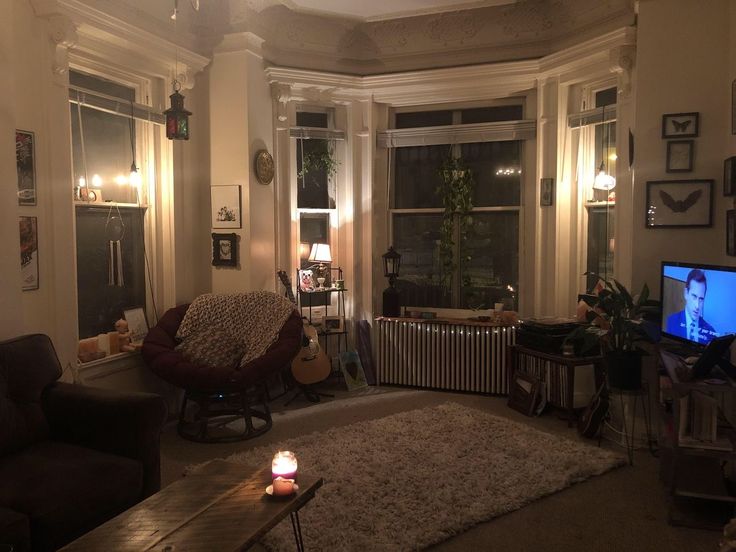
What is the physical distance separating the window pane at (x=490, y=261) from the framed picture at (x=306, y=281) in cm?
137

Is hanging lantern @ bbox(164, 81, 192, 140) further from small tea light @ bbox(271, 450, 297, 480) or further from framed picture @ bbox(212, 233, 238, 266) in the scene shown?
small tea light @ bbox(271, 450, 297, 480)

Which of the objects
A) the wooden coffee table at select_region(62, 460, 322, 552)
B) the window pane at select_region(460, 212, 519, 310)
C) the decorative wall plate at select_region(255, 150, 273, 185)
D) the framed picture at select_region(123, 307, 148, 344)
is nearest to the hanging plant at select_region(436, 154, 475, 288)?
the window pane at select_region(460, 212, 519, 310)

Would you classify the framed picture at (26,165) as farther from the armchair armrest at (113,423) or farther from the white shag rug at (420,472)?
the white shag rug at (420,472)

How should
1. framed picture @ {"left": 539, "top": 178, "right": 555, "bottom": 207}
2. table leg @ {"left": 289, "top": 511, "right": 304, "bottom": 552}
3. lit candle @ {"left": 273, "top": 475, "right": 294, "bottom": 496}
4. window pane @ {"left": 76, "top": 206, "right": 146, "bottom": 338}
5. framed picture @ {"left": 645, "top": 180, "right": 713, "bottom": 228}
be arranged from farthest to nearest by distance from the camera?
framed picture @ {"left": 539, "top": 178, "right": 555, "bottom": 207}
window pane @ {"left": 76, "top": 206, "right": 146, "bottom": 338}
framed picture @ {"left": 645, "top": 180, "right": 713, "bottom": 228}
table leg @ {"left": 289, "top": 511, "right": 304, "bottom": 552}
lit candle @ {"left": 273, "top": 475, "right": 294, "bottom": 496}

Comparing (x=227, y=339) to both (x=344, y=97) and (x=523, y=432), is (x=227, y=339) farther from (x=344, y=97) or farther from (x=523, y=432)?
(x=344, y=97)

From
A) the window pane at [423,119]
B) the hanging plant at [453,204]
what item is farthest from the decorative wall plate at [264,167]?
the hanging plant at [453,204]

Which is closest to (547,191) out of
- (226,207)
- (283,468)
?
(226,207)

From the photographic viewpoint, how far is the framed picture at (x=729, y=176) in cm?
340

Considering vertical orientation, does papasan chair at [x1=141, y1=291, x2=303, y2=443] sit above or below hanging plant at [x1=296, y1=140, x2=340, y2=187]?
below

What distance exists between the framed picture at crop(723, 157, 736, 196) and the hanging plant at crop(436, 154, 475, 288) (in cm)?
211

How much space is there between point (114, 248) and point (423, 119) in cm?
A: 298

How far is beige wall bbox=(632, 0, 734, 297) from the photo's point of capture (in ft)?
12.1

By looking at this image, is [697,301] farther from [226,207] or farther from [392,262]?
[226,207]

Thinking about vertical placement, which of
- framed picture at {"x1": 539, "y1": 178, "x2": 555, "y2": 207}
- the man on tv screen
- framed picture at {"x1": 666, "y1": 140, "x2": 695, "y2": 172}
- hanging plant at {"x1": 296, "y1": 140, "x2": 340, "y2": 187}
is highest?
hanging plant at {"x1": 296, "y1": 140, "x2": 340, "y2": 187}
